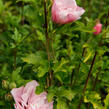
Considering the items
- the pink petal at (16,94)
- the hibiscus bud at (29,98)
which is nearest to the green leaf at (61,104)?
the hibiscus bud at (29,98)

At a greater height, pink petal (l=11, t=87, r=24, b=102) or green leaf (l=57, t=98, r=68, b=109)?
pink petal (l=11, t=87, r=24, b=102)

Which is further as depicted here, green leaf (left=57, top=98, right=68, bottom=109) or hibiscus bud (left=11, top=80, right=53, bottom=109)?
green leaf (left=57, top=98, right=68, bottom=109)

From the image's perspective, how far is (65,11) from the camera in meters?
0.92

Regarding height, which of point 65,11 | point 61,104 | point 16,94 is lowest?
point 61,104

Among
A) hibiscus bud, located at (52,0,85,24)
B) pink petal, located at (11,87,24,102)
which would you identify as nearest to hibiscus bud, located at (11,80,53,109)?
pink petal, located at (11,87,24,102)

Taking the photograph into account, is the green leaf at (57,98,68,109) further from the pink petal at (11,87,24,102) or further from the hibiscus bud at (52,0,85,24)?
the hibiscus bud at (52,0,85,24)

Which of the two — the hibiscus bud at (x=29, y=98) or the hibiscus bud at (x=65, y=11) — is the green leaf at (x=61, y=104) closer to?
the hibiscus bud at (x=29, y=98)

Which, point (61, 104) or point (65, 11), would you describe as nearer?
point (65, 11)

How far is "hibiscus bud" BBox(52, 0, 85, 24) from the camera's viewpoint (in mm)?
913

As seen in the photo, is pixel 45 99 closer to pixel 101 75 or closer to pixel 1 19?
pixel 101 75

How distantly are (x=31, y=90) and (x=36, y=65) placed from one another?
127 mm

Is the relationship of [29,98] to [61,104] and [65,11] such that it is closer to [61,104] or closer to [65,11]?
[61,104]

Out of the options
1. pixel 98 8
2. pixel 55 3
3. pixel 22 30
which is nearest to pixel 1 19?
pixel 22 30

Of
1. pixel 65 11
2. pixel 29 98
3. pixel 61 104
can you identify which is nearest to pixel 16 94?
pixel 29 98
